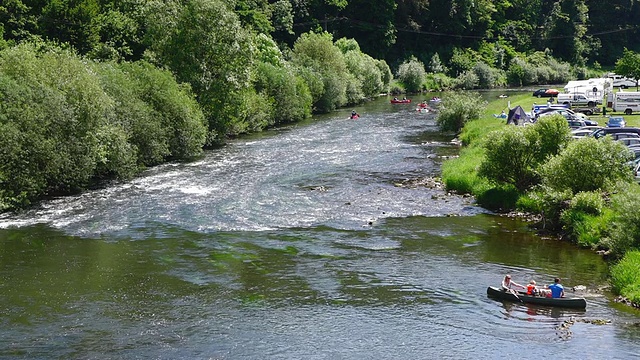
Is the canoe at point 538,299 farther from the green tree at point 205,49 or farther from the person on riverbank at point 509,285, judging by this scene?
the green tree at point 205,49

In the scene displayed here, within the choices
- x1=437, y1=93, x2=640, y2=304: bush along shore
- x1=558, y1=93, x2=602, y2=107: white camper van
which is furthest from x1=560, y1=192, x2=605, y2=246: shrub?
x1=558, y1=93, x2=602, y2=107: white camper van

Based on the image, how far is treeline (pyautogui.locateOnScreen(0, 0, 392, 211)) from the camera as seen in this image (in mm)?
45969

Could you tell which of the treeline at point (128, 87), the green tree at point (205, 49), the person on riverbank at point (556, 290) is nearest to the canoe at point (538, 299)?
the person on riverbank at point (556, 290)

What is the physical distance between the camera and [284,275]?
1309 inches

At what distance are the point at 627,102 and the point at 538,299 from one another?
5960 centimetres

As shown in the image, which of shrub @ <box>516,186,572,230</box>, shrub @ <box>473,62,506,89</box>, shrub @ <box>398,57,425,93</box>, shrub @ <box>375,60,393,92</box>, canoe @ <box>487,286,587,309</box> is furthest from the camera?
shrub @ <box>473,62,506,89</box>

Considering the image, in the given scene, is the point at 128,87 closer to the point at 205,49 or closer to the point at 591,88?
the point at 205,49

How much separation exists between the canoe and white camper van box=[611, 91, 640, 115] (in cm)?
5847

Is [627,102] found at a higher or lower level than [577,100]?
Result: higher

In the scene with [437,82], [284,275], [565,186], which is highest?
[437,82]

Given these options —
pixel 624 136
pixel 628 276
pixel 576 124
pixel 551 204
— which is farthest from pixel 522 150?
pixel 576 124

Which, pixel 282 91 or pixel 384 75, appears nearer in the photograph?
pixel 282 91

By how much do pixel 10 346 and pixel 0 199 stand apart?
2026 cm

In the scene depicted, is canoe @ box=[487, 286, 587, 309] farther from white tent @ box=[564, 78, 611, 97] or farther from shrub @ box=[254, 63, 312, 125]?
white tent @ box=[564, 78, 611, 97]
